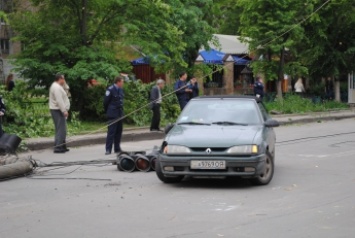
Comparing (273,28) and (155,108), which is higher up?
(273,28)

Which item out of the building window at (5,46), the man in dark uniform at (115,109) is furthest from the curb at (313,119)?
the building window at (5,46)

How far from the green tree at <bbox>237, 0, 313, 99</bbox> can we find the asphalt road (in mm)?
16468

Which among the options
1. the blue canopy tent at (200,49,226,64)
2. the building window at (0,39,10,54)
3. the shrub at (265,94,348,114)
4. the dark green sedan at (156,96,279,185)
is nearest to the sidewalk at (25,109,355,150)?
the shrub at (265,94,348,114)

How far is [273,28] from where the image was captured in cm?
2950

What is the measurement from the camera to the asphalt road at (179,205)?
7.59 meters

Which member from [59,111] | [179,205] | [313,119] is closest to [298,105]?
[313,119]

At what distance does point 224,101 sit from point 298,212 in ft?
12.1

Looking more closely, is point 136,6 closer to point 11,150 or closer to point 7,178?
point 11,150

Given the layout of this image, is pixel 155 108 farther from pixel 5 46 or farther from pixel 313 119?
pixel 5 46

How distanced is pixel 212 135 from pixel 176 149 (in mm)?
612

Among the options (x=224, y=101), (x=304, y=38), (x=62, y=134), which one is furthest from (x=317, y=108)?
(x=224, y=101)

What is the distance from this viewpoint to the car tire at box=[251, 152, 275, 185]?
1056cm

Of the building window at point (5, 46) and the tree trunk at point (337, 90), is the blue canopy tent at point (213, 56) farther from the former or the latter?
the building window at point (5, 46)

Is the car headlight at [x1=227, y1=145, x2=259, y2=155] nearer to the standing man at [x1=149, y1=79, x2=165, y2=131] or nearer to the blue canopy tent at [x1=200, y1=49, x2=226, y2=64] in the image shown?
the standing man at [x1=149, y1=79, x2=165, y2=131]
